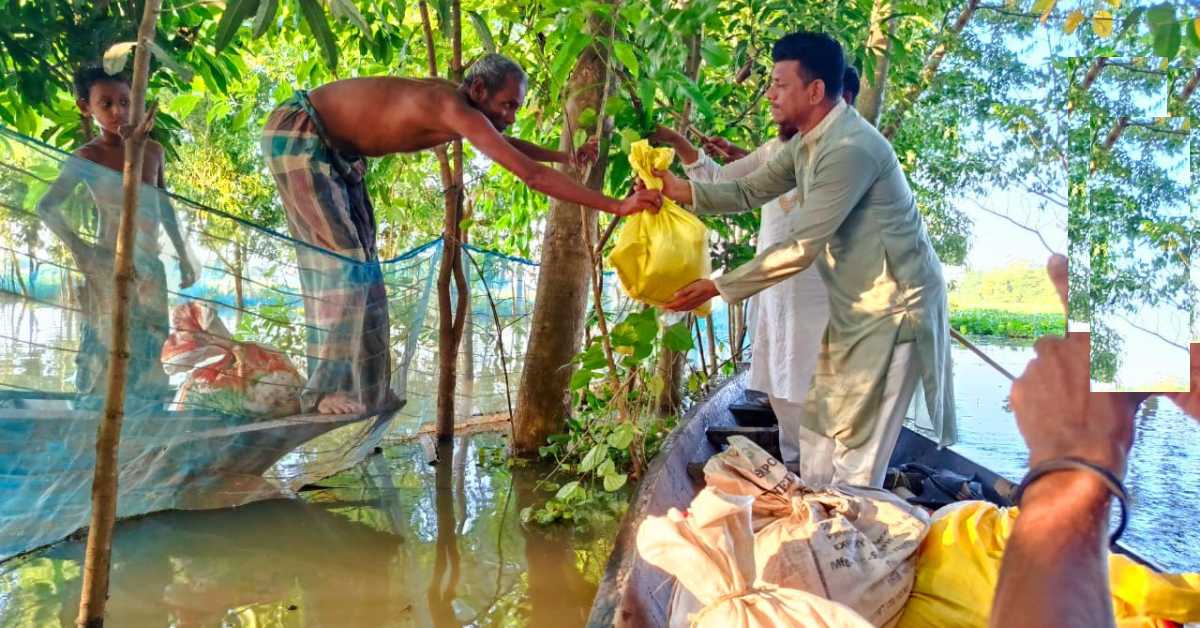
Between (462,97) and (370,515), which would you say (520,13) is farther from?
(370,515)

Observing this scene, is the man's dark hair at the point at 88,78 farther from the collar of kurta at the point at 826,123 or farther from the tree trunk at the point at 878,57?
the tree trunk at the point at 878,57

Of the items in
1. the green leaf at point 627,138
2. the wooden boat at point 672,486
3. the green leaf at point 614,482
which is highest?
the green leaf at point 627,138

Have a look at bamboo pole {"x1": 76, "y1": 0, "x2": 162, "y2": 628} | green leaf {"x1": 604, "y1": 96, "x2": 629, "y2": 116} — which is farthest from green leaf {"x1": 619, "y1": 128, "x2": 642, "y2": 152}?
bamboo pole {"x1": 76, "y1": 0, "x2": 162, "y2": 628}

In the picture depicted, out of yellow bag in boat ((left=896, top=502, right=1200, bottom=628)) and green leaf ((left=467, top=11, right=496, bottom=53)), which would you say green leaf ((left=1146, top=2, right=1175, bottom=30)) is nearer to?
Answer: yellow bag in boat ((left=896, top=502, right=1200, bottom=628))

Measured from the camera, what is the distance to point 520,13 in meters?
3.53

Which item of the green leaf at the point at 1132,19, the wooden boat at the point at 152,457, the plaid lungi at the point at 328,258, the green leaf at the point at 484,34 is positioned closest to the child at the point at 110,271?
the wooden boat at the point at 152,457

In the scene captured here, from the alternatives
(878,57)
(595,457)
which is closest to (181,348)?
(595,457)

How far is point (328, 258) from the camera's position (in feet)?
9.05

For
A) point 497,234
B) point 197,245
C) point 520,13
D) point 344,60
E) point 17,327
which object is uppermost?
point 344,60

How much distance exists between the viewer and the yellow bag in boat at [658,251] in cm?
219

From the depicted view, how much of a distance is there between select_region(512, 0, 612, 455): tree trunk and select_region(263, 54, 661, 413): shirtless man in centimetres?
80

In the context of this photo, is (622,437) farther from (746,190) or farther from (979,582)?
(979,582)

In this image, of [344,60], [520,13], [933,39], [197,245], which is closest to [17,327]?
[197,245]

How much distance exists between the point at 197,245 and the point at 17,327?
0.51 m
